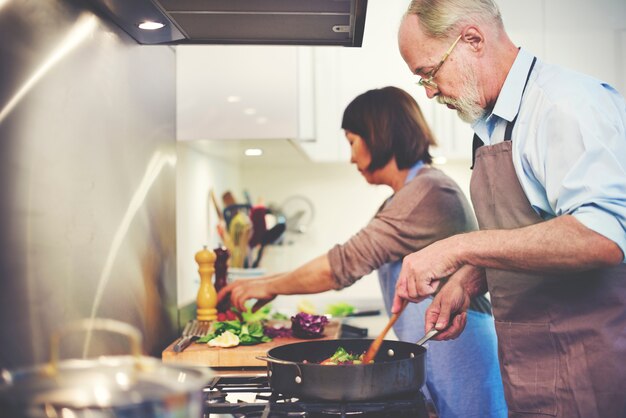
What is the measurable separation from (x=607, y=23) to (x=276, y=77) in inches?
68.1

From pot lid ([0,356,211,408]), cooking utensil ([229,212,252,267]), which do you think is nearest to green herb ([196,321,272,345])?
pot lid ([0,356,211,408])

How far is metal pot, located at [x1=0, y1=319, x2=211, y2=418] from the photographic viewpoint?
0.49 metres

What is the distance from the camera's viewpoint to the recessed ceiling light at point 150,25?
57.3 inches

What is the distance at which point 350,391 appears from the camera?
106cm

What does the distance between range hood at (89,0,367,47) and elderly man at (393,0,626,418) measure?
0.54 ft

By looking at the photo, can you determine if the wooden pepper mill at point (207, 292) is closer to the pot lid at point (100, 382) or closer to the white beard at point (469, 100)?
the white beard at point (469, 100)

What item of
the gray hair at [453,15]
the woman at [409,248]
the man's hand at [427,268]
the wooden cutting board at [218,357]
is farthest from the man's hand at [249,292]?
the gray hair at [453,15]

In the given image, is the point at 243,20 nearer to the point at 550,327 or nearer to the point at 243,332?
the point at 243,332

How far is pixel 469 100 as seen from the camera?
1.31 m

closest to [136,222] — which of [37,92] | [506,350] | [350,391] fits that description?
[37,92]

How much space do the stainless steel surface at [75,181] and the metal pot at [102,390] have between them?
0.44 m

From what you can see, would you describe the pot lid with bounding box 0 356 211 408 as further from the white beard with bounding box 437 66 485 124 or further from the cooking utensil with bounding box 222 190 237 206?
the cooking utensil with bounding box 222 190 237 206

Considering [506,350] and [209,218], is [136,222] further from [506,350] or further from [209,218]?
[209,218]

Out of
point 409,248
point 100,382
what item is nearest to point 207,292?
point 409,248
